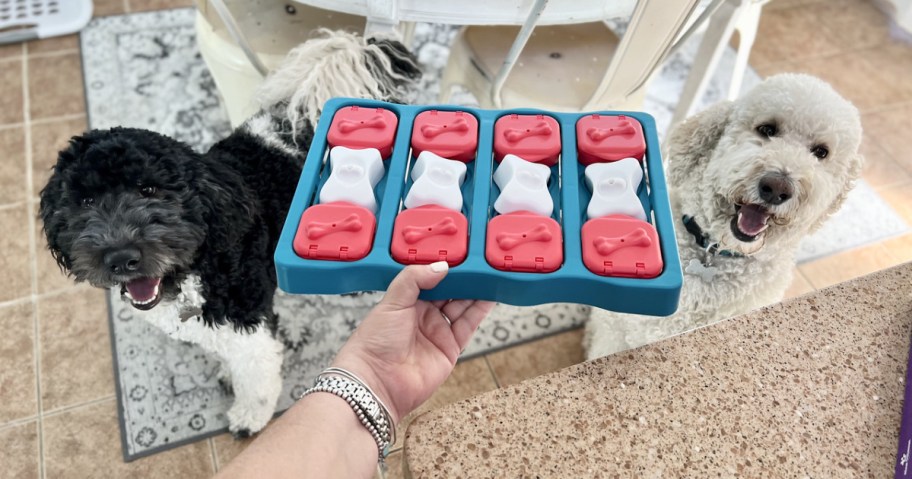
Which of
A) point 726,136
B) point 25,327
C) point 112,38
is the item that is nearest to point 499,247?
point 726,136

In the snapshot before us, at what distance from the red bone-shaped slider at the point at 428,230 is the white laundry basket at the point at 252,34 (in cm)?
82

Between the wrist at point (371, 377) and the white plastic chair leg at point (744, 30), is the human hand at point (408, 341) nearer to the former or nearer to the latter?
the wrist at point (371, 377)

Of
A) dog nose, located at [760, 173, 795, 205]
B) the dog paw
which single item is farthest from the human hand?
the dog paw

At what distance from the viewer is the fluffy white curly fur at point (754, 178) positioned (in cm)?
102

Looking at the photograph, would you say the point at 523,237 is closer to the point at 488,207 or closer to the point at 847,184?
the point at 488,207

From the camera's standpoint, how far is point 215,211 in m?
1.08

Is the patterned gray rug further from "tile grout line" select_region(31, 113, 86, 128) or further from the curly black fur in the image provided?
the curly black fur

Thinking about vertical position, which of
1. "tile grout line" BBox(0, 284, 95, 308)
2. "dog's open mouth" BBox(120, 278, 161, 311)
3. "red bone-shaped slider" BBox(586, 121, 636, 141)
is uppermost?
"red bone-shaped slider" BBox(586, 121, 636, 141)

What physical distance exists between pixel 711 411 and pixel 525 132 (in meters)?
0.48

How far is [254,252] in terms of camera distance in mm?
1216

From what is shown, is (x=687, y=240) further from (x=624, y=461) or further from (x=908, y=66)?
(x=908, y=66)

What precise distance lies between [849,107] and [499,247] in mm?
701

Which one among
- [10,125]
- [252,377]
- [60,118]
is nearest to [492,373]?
[252,377]

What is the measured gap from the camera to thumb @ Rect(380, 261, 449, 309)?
0.75 metres
